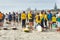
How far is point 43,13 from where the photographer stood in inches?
816

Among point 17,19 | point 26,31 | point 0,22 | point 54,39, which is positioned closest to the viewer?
point 54,39

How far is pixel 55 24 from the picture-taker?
72.1 feet

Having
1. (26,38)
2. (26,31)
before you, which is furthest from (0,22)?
(26,38)

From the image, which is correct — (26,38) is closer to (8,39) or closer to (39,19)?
(8,39)

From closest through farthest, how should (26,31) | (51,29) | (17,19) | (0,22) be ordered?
(26,31)
(51,29)
(0,22)
(17,19)

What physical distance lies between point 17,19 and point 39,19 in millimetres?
7191

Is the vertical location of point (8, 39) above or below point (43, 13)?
below

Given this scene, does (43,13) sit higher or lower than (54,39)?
higher

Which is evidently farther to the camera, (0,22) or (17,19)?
(17,19)

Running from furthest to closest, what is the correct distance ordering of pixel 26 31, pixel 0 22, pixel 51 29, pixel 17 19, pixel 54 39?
pixel 17 19 < pixel 0 22 < pixel 51 29 < pixel 26 31 < pixel 54 39

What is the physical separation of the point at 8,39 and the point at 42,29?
4766 millimetres

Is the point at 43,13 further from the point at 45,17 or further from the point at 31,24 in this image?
the point at 31,24

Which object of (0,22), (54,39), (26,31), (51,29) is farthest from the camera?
(0,22)

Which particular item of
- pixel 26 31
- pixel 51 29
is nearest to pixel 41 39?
pixel 26 31
